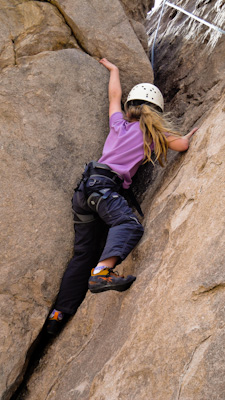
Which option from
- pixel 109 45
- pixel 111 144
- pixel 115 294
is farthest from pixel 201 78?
pixel 115 294

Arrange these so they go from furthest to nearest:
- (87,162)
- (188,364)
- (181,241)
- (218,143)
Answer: (87,162)
(218,143)
(181,241)
(188,364)

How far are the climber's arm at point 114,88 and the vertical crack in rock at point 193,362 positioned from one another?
254cm

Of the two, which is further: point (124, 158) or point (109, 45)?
point (109, 45)

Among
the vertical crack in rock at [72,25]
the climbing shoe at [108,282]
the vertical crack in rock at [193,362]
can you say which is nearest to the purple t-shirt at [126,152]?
the climbing shoe at [108,282]

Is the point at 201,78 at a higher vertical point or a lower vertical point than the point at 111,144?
higher

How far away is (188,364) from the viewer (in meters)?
2.26

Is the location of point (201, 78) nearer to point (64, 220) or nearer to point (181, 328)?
point (64, 220)

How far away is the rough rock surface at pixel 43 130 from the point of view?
3482 mm

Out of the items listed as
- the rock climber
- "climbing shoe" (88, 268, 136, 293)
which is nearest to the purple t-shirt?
the rock climber

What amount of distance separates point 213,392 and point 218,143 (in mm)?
1744

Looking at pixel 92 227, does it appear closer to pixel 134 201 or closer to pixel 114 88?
pixel 134 201

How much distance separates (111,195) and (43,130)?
3.24 ft

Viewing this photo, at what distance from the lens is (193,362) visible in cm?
224

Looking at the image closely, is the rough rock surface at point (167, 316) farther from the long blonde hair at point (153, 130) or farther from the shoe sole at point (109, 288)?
the long blonde hair at point (153, 130)
